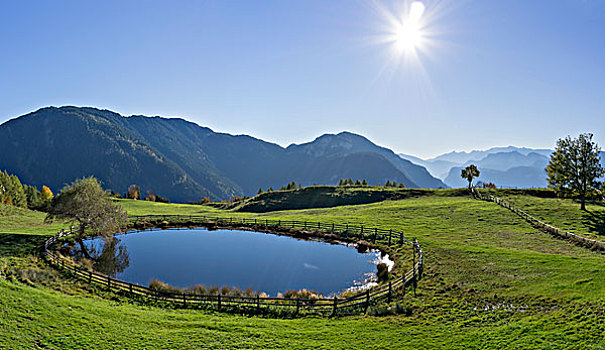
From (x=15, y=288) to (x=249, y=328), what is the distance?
62.4 feet

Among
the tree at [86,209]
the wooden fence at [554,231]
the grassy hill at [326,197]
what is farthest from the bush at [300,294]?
the grassy hill at [326,197]

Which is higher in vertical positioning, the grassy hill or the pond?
the grassy hill

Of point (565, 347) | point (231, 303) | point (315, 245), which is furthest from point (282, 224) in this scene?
point (565, 347)

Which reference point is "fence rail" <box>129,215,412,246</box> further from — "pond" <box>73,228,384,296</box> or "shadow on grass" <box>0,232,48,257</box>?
"shadow on grass" <box>0,232,48,257</box>

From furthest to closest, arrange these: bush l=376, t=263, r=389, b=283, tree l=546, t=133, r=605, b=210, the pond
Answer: tree l=546, t=133, r=605, b=210 → the pond → bush l=376, t=263, r=389, b=283

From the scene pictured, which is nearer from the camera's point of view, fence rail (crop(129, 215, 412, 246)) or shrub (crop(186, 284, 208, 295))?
shrub (crop(186, 284, 208, 295))

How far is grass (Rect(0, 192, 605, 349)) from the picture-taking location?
19656 millimetres

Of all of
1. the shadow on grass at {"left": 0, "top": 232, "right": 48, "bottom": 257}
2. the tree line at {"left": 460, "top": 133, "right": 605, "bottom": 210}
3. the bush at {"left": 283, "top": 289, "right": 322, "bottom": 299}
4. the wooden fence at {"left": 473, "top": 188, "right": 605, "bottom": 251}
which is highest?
the tree line at {"left": 460, "top": 133, "right": 605, "bottom": 210}

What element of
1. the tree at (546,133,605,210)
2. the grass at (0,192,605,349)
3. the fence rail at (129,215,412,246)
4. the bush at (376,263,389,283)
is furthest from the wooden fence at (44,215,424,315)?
the tree at (546,133,605,210)

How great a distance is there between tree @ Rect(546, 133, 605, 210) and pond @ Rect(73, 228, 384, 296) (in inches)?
1942

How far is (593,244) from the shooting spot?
40.8 metres

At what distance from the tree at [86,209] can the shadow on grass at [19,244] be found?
3.29 m

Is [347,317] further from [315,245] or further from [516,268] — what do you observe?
[315,245]

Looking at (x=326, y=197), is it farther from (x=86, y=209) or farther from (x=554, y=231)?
(x=86, y=209)
